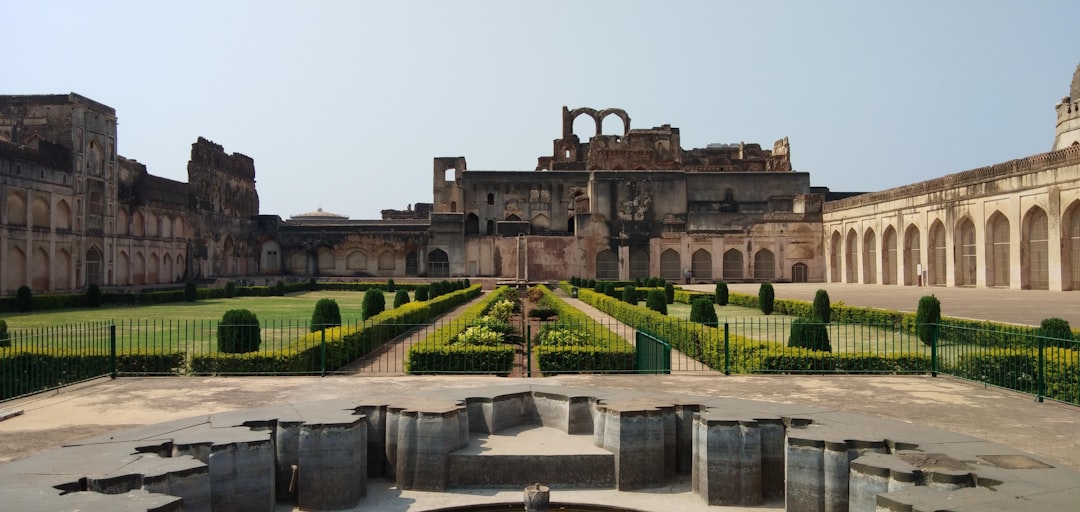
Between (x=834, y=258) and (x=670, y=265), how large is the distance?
7.96 metres

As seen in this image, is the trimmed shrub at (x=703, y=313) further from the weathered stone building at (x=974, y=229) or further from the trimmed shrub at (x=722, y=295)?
the weathered stone building at (x=974, y=229)

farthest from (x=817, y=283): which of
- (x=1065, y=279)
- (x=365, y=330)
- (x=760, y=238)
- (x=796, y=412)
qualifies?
(x=796, y=412)

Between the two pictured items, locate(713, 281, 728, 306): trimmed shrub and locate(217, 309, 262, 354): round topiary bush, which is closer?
locate(217, 309, 262, 354): round topiary bush

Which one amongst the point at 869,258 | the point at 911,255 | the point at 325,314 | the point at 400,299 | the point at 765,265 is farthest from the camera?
the point at 765,265

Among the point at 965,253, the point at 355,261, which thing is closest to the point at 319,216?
the point at 355,261

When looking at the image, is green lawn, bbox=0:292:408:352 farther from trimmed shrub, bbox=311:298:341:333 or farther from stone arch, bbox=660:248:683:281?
stone arch, bbox=660:248:683:281

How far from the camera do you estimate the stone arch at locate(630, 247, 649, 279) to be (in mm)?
38438

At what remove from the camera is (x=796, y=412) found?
6742mm

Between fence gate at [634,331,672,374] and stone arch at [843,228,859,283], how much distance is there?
27.7m

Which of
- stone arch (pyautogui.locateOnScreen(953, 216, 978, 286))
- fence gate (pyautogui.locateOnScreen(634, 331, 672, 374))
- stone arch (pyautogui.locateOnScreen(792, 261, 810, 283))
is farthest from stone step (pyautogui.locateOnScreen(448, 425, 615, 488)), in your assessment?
stone arch (pyautogui.locateOnScreen(792, 261, 810, 283))

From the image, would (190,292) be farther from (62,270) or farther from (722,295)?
(722,295)

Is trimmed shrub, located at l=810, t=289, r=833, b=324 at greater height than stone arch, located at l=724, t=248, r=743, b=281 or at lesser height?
lesser

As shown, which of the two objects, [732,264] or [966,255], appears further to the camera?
[732,264]

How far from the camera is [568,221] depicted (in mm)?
43719
